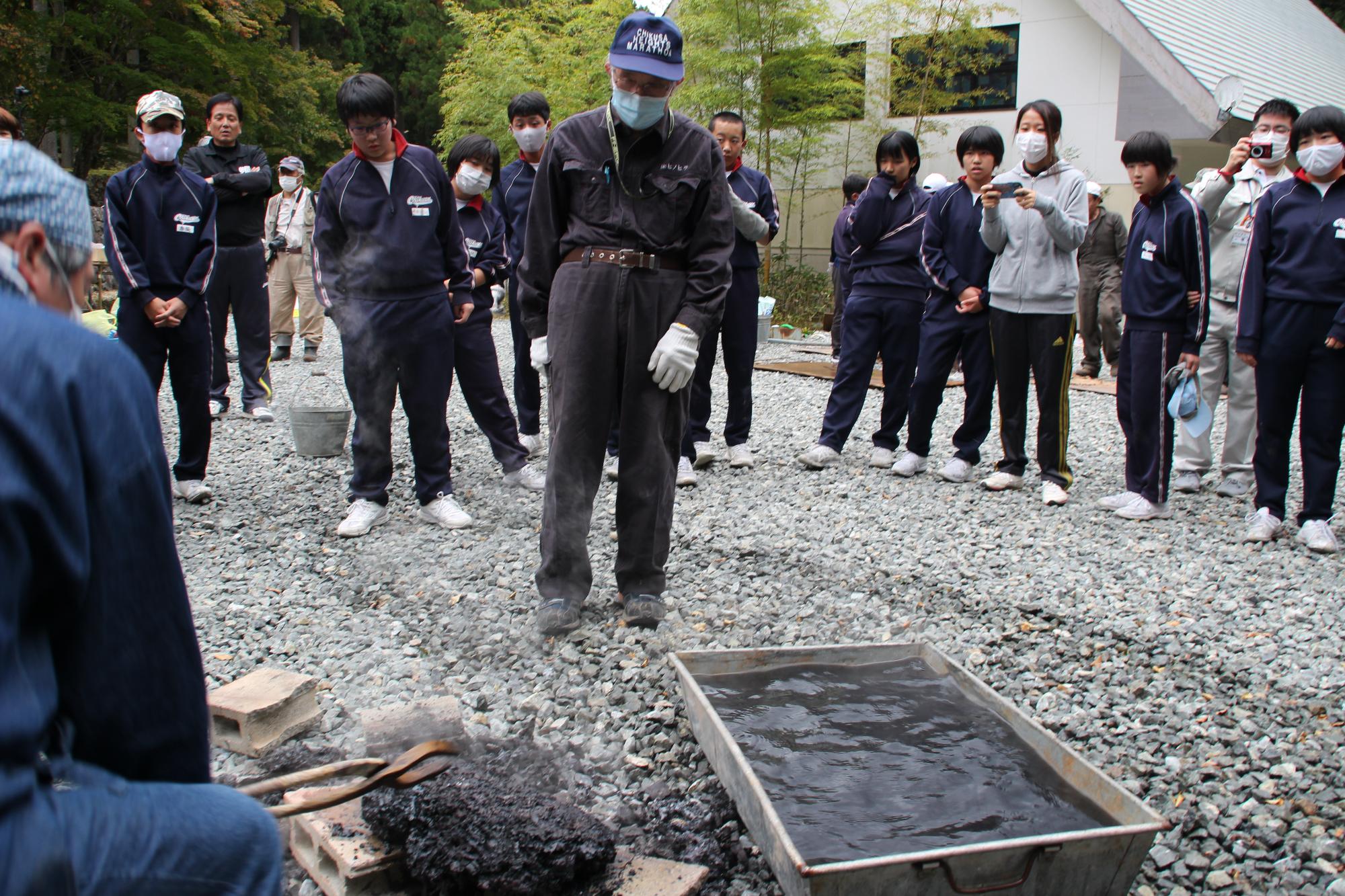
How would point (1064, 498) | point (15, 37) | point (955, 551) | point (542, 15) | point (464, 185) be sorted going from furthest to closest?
point (542, 15) → point (15, 37) → point (464, 185) → point (1064, 498) → point (955, 551)

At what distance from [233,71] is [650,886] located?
20124 millimetres

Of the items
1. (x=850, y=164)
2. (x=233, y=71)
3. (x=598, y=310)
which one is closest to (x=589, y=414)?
(x=598, y=310)

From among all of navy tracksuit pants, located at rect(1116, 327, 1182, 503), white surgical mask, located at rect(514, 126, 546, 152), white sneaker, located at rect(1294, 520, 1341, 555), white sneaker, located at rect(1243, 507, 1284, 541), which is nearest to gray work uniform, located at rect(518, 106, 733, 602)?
white surgical mask, located at rect(514, 126, 546, 152)

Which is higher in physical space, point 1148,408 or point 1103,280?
point 1103,280

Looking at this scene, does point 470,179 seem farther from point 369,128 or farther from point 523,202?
point 369,128

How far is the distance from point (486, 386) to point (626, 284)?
2.47 metres

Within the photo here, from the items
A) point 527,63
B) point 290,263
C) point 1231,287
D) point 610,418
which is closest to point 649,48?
point 610,418

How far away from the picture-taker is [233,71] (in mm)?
18812

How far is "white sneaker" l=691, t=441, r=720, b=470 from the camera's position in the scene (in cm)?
626

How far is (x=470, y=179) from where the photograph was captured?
237 inches

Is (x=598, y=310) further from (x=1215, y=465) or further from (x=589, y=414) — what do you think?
(x=1215, y=465)

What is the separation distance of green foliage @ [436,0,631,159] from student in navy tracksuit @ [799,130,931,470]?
13.7 metres

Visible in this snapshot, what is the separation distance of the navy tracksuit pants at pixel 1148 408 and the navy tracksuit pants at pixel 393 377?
11.5 feet

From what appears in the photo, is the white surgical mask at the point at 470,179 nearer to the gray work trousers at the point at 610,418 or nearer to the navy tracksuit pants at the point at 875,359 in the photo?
the navy tracksuit pants at the point at 875,359
